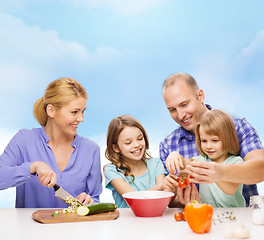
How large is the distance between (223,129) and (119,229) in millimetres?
1154

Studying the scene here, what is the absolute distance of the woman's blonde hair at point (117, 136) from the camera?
268 centimetres

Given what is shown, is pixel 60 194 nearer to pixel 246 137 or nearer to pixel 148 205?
pixel 148 205

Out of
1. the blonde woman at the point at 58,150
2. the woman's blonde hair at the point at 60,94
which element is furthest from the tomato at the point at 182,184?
the woman's blonde hair at the point at 60,94

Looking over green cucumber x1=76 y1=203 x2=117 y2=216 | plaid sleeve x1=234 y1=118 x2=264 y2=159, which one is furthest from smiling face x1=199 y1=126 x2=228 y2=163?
green cucumber x1=76 y1=203 x2=117 y2=216

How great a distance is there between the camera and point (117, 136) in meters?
2.70

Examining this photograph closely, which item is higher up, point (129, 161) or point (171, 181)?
point (129, 161)

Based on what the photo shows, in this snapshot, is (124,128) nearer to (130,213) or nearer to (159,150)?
(159,150)

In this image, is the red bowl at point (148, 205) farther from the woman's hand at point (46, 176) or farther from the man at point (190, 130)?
the woman's hand at point (46, 176)

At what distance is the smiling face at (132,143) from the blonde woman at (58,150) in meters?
0.30

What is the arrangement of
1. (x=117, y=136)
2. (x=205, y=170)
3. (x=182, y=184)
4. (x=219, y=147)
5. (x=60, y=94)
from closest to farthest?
1. (x=205, y=170)
2. (x=182, y=184)
3. (x=219, y=147)
4. (x=60, y=94)
5. (x=117, y=136)

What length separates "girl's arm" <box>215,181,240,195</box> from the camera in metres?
2.14

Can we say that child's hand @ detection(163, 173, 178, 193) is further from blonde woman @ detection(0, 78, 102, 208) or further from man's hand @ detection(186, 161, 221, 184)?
blonde woman @ detection(0, 78, 102, 208)

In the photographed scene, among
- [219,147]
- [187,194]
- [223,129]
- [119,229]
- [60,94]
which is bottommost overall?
[119,229]

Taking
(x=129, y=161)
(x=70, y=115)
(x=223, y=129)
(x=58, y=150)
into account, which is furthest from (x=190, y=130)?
(x=58, y=150)
